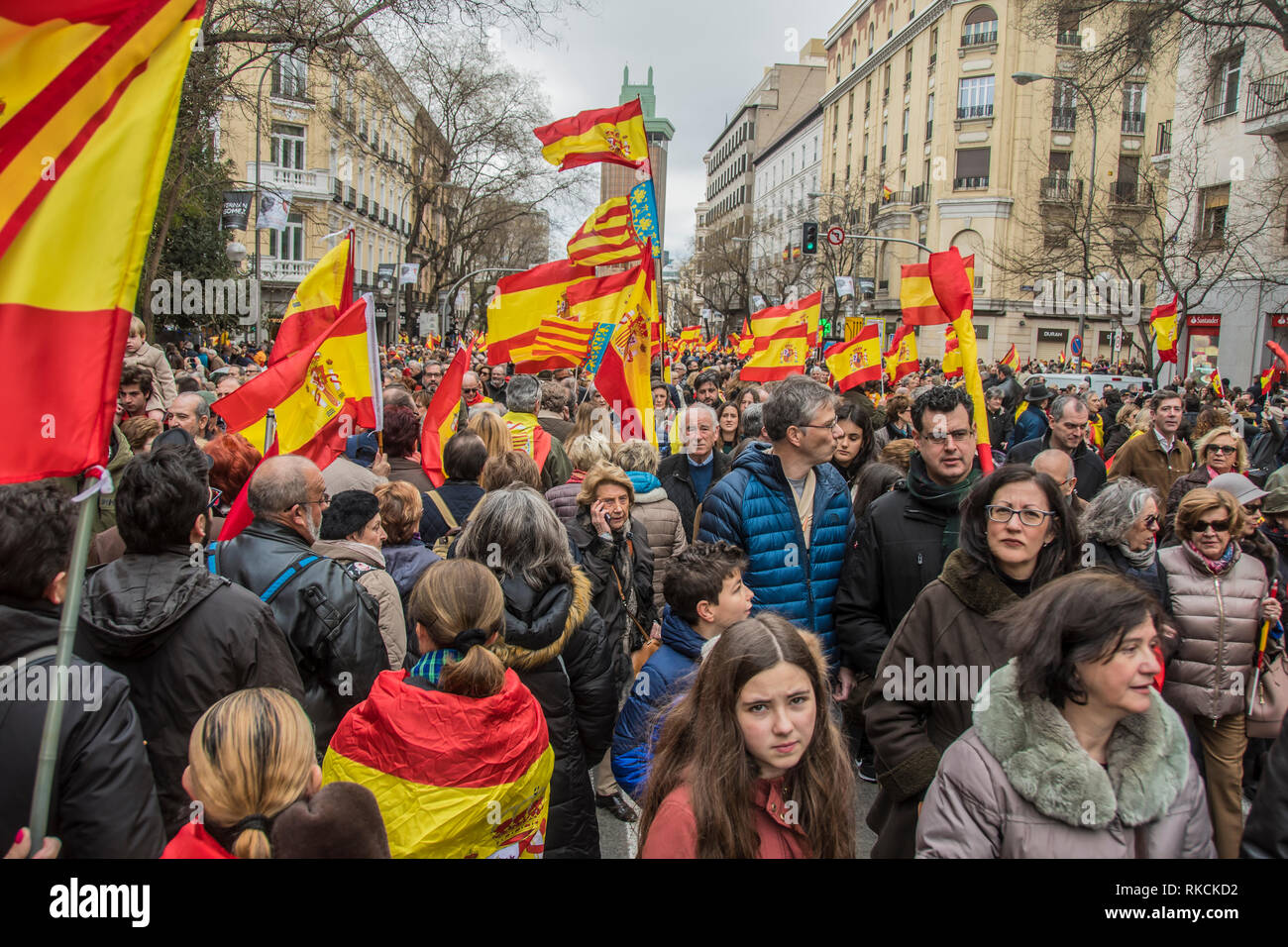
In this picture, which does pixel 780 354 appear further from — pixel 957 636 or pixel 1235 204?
pixel 1235 204

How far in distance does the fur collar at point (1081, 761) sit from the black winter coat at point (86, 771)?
194 cm

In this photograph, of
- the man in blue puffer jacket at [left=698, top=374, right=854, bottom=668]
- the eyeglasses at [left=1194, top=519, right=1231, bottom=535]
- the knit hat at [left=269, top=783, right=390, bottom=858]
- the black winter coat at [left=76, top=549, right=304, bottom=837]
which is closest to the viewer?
the knit hat at [left=269, top=783, right=390, bottom=858]

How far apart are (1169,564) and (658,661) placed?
2.37 metres

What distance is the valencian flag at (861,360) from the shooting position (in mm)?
12297

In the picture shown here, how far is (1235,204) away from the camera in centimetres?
2647

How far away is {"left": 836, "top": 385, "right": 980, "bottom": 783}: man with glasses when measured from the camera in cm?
394

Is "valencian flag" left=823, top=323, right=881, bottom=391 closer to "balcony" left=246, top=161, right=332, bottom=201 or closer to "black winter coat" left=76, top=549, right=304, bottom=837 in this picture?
"black winter coat" left=76, top=549, right=304, bottom=837

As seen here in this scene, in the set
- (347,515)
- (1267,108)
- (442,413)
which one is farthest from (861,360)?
(1267,108)

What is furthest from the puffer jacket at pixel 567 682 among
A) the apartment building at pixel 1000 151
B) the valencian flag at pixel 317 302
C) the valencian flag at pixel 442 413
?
the apartment building at pixel 1000 151

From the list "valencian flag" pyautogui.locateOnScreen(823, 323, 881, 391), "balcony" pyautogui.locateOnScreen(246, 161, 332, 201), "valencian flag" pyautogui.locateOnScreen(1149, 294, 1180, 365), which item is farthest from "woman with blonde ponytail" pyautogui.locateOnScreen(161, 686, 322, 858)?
"balcony" pyautogui.locateOnScreen(246, 161, 332, 201)

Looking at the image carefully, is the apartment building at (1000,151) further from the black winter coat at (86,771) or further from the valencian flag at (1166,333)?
the black winter coat at (86,771)

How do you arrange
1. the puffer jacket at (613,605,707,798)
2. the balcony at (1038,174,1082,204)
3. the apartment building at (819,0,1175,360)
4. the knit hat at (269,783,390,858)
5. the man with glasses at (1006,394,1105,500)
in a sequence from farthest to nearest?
the apartment building at (819,0,1175,360) → the balcony at (1038,174,1082,204) → the man with glasses at (1006,394,1105,500) → the puffer jacket at (613,605,707,798) → the knit hat at (269,783,390,858)

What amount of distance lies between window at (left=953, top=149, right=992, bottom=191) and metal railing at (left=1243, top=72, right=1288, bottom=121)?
82.7 ft

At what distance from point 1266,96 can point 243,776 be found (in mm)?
30547
